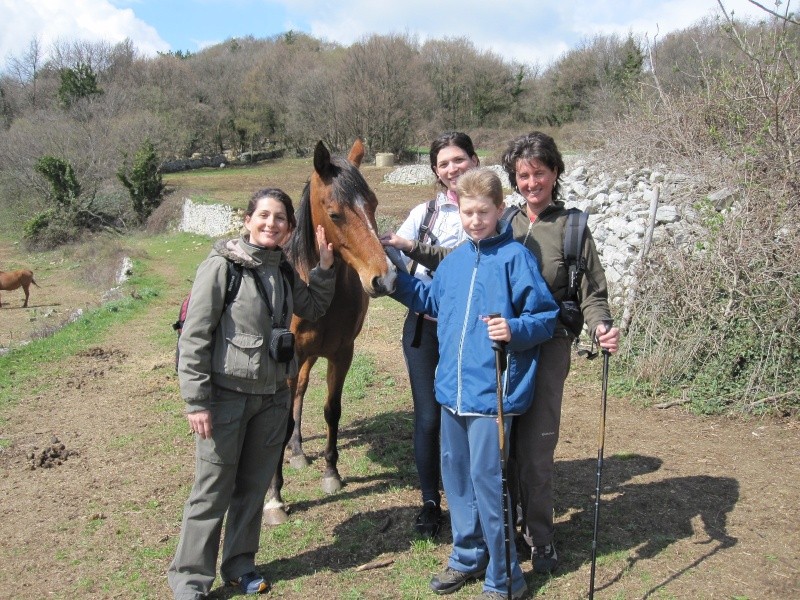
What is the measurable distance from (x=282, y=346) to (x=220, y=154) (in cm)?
4698

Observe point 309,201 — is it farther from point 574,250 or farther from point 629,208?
point 629,208

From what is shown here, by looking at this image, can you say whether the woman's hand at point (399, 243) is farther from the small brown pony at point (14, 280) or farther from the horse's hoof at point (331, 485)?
the small brown pony at point (14, 280)

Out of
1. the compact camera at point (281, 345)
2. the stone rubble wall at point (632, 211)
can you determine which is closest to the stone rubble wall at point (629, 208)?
the stone rubble wall at point (632, 211)

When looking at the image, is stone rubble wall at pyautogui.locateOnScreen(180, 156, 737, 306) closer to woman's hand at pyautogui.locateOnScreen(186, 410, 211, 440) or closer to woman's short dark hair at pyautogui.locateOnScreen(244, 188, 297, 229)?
woman's short dark hair at pyautogui.locateOnScreen(244, 188, 297, 229)

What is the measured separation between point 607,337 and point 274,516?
2.39 meters

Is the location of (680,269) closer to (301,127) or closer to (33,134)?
(33,134)

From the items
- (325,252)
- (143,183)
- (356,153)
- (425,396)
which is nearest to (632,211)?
(356,153)

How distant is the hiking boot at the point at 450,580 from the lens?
10.4 feet

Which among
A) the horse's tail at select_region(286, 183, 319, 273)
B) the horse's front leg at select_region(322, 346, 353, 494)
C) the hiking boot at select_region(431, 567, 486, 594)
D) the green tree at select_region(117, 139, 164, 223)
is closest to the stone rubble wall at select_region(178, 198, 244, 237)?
the green tree at select_region(117, 139, 164, 223)

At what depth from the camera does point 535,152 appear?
312 cm

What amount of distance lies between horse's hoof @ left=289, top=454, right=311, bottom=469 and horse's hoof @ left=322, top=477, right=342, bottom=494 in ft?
1.40

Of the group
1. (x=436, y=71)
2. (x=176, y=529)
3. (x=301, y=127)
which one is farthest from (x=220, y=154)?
(x=176, y=529)

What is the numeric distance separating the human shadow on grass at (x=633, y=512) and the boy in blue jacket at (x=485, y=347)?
61 cm

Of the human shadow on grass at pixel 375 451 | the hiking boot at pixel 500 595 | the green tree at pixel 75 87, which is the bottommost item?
the human shadow on grass at pixel 375 451
